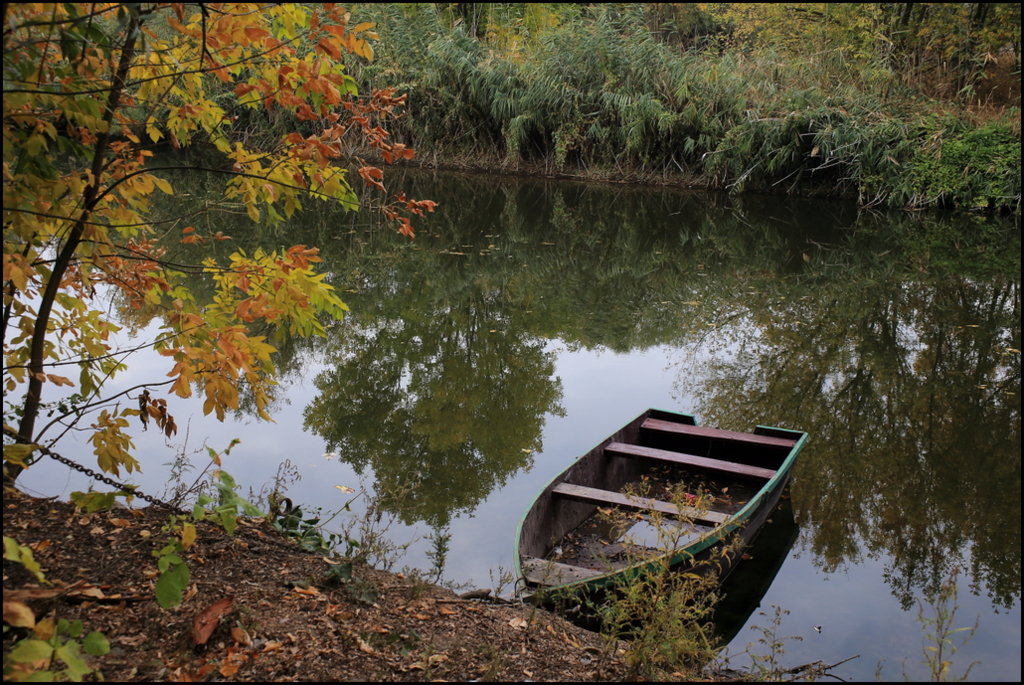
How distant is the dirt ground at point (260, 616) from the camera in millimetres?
2977

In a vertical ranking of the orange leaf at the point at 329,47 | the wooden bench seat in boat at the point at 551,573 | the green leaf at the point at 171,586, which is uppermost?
the orange leaf at the point at 329,47

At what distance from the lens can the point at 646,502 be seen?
5.30m

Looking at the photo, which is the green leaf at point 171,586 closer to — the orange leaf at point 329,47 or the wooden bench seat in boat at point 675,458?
the orange leaf at point 329,47

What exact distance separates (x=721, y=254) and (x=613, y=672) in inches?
484

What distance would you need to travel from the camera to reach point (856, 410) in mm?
8477

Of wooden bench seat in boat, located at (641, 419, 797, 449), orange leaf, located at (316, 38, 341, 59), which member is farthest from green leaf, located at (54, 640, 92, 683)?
wooden bench seat in boat, located at (641, 419, 797, 449)

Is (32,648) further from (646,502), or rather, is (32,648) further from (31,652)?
(646,502)

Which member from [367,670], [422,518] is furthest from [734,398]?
[367,670]

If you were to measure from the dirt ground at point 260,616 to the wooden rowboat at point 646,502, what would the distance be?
0.49 meters

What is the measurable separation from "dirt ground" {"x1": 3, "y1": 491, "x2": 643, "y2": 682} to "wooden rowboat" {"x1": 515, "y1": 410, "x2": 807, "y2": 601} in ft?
1.60

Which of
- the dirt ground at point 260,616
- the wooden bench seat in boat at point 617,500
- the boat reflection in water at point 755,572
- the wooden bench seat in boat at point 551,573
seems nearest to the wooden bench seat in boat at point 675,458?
the boat reflection in water at point 755,572

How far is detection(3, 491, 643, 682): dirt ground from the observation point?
298cm

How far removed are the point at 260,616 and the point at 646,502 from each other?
2605mm

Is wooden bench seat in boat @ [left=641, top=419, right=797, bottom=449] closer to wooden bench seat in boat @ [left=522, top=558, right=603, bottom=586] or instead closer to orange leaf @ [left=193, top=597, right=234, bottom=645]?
wooden bench seat in boat @ [left=522, top=558, right=603, bottom=586]
